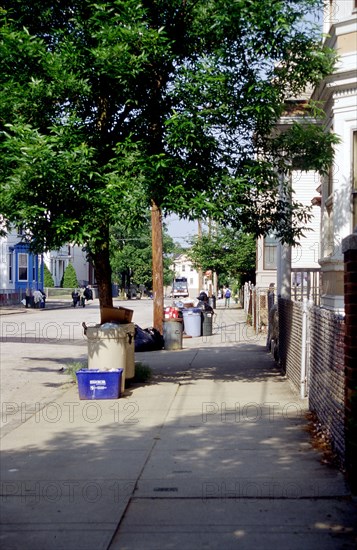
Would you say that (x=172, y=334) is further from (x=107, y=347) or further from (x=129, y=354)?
(x=107, y=347)

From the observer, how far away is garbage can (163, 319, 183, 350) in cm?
2189

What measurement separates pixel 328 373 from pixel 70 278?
76.0 meters

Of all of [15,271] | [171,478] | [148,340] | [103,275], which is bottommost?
[171,478]

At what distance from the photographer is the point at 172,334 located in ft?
71.9

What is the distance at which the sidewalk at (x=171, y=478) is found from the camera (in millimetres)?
5457

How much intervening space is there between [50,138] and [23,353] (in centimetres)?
1129

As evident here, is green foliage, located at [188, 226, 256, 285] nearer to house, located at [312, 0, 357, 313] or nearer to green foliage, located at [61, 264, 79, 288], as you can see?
house, located at [312, 0, 357, 313]

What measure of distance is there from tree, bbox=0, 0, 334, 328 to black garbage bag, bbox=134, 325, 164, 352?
918 cm

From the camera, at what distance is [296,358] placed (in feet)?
42.2

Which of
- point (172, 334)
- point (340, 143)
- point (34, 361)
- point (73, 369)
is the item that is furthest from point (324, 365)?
point (172, 334)

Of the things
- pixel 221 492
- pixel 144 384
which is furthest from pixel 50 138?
pixel 221 492

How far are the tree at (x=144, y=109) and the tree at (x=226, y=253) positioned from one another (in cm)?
3172

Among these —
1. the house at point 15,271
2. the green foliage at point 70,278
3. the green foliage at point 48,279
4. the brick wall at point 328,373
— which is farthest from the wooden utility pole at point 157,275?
the green foliage at point 70,278

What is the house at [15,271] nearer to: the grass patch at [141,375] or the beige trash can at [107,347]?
the grass patch at [141,375]
